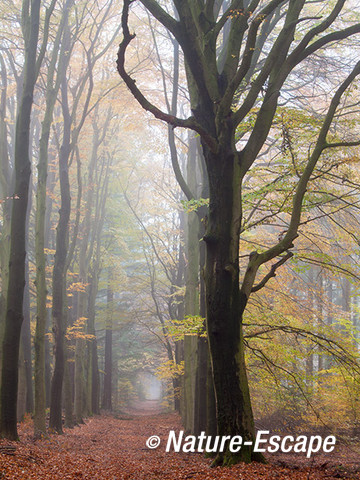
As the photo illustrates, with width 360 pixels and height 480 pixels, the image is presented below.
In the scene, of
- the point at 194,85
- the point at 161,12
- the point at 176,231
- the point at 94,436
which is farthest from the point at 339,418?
the point at 176,231

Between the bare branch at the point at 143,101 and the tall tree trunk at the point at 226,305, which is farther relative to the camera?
the tall tree trunk at the point at 226,305

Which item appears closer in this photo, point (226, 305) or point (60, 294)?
point (226, 305)

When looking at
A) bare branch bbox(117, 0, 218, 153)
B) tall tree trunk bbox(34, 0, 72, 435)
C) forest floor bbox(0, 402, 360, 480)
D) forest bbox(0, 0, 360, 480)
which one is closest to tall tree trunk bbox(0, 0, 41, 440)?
forest bbox(0, 0, 360, 480)

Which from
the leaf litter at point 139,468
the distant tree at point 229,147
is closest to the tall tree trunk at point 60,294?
the leaf litter at point 139,468

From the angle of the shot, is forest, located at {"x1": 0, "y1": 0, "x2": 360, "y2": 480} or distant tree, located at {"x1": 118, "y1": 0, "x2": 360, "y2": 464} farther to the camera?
forest, located at {"x1": 0, "y1": 0, "x2": 360, "y2": 480}

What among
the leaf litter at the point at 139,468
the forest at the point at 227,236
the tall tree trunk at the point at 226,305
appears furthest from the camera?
the forest at the point at 227,236

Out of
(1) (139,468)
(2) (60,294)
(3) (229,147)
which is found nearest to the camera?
(3) (229,147)

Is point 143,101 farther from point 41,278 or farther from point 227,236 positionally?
point 41,278

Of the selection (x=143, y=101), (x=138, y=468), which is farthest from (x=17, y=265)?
(x=143, y=101)

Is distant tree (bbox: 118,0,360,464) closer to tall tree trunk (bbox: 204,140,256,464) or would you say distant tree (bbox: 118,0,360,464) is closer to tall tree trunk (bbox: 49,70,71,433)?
tall tree trunk (bbox: 204,140,256,464)

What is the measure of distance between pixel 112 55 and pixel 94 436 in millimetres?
12905

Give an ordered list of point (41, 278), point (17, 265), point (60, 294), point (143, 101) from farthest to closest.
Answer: point (60, 294) < point (41, 278) < point (17, 265) < point (143, 101)

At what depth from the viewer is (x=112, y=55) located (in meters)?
15.4

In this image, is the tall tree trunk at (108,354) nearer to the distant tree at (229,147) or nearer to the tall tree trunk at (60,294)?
the tall tree trunk at (60,294)
